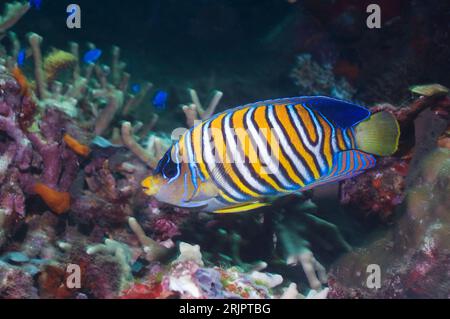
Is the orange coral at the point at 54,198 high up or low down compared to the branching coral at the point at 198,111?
down

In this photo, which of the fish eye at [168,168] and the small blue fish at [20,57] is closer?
the fish eye at [168,168]

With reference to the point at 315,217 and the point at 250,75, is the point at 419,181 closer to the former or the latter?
the point at 315,217

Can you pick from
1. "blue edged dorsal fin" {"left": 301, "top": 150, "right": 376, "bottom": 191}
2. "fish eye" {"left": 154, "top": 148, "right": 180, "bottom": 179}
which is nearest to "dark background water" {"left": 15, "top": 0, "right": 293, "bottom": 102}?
"blue edged dorsal fin" {"left": 301, "top": 150, "right": 376, "bottom": 191}

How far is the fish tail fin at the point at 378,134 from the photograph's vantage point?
5.88 ft

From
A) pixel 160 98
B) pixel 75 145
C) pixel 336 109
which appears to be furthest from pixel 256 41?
pixel 336 109

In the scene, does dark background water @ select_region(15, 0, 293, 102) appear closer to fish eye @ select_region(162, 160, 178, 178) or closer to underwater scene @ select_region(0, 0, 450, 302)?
underwater scene @ select_region(0, 0, 450, 302)

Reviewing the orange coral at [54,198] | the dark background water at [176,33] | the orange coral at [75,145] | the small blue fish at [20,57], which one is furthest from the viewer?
the dark background water at [176,33]

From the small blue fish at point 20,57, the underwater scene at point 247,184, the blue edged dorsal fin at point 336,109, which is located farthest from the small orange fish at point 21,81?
the blue edged dorsal fin at point 336,109

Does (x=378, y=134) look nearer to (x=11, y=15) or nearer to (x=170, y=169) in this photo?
(x=170, y=169)

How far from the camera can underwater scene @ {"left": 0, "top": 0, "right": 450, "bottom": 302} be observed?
1.79 m

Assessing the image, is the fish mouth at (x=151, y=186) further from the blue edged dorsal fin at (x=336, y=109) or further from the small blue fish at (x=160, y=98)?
the small blue fish at (x=160, y=98)

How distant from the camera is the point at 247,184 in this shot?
1.79 metres

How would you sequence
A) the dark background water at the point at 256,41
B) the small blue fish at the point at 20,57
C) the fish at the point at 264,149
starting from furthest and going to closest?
the dark background water at the point at 256,41
the small blue fish at the point at 20,57
the fish at the point at 264,149
